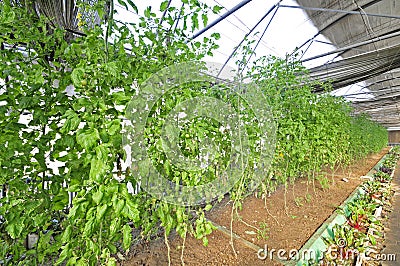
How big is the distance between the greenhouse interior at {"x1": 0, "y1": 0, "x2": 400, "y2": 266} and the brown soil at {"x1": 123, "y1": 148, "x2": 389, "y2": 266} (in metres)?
0.02

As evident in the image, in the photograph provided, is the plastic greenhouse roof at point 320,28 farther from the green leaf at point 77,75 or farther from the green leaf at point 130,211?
the green leaf at point 130,211

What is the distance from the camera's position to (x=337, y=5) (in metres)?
3.45

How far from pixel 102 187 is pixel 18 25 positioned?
2.56ft

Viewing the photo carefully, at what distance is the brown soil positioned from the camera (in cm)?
170

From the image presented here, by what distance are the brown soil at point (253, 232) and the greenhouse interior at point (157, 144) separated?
0.05ft

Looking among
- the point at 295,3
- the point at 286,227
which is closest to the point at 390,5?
the point at 295,3

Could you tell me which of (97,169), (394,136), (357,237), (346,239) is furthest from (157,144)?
(394,136)

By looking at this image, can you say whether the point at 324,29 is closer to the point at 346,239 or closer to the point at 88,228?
the point at 346,239

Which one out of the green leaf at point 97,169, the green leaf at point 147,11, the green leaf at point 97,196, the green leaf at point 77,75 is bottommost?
the green leaf at point 97,196

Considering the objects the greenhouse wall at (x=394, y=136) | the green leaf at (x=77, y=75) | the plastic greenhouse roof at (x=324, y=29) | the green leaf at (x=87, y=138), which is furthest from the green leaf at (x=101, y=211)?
the greenhouse wall at (x=394, y=136)

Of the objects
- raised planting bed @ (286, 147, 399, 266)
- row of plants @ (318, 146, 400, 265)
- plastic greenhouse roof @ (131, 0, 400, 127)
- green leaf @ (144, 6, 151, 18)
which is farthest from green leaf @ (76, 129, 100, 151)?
plastic greenhouse roof @ (131, 0, 400, 127)

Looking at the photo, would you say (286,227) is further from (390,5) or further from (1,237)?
(390,5)

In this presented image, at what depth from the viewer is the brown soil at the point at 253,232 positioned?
1701 millimetres

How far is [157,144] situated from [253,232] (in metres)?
1.55
